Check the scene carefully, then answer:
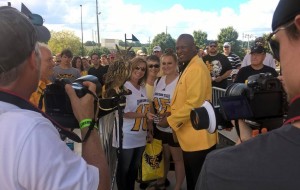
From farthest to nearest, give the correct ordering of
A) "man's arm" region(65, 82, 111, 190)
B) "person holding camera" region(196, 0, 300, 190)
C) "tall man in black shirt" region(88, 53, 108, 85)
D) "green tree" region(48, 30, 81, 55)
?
"green tree" region(48, 30, 81, 55)
"tall man in black shirt" region(88, 53, 108, 85)
"man's arm" region(65, 82, 111, 190)
"person holding camera" region(196, 0, 300, 190)

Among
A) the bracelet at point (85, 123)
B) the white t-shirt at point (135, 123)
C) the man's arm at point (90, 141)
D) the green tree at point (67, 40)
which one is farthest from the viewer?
the green tree at point (67, 40)

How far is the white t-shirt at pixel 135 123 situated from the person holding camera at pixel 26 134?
99.3 inches

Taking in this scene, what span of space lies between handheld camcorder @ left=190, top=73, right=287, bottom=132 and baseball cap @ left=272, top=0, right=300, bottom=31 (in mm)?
693

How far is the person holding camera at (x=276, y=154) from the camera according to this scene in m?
0.71

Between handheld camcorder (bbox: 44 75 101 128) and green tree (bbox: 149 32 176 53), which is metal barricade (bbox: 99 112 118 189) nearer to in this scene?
handheld camcorder (bbox: 44 75 101 128)

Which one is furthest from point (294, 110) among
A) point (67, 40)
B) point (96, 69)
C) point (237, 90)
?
point (67, 40)

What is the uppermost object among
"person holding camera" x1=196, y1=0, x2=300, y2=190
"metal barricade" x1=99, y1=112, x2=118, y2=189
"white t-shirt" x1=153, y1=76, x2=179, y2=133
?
"person holding camera" x1=196, y1=0, x2=300, y2=190

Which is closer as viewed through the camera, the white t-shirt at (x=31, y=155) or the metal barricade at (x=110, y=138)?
the white t-shirt at (x=31, y=155)

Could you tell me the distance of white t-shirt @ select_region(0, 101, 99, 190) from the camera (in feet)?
3.30

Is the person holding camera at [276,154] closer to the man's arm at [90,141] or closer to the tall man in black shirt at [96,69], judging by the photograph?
the man's arm at [90,141]

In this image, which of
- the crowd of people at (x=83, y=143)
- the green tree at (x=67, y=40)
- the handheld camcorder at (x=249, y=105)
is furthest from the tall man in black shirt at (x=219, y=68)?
the green tree at (x=67, y=40)

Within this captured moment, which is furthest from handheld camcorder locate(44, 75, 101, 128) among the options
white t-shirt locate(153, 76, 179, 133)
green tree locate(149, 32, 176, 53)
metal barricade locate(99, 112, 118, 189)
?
green tree locate(149, 32, 176, 53)

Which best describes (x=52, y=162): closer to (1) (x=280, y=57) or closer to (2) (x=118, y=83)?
(1) (x=280, y=57)

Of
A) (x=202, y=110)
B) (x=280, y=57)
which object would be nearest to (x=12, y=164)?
(x=280, y=57)
